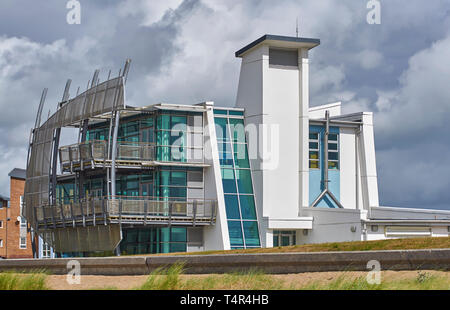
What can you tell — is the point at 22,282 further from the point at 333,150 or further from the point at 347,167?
the point at 347,167

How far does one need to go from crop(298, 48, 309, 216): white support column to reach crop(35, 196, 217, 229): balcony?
4905 mm

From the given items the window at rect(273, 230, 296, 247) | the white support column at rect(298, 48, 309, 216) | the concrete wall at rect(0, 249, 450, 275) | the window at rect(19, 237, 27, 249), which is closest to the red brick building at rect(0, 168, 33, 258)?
the window at rect(19, 237, 27, 249)

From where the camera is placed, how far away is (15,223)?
3305 inches

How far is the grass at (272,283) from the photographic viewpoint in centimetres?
1262

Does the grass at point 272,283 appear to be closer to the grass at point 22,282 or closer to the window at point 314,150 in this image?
the grass at point 22,282

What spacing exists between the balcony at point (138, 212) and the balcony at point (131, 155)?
1.84 meters

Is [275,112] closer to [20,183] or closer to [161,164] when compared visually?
[161,164]

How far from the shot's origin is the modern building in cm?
3881

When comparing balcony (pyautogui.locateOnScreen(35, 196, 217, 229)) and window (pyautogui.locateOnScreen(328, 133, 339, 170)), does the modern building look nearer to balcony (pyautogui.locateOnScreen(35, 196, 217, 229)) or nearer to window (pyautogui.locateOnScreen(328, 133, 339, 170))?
balcony (pyautogui.locateOnScreen(35, 196, 217, 229))

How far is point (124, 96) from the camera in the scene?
38250mm

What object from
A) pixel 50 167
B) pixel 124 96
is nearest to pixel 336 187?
pixel 124 96

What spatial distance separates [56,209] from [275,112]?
504 inches

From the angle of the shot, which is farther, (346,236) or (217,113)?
(217,113)

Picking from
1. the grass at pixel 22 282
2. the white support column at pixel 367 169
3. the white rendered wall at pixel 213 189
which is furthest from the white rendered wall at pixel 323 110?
the grass at pixel 22 282
